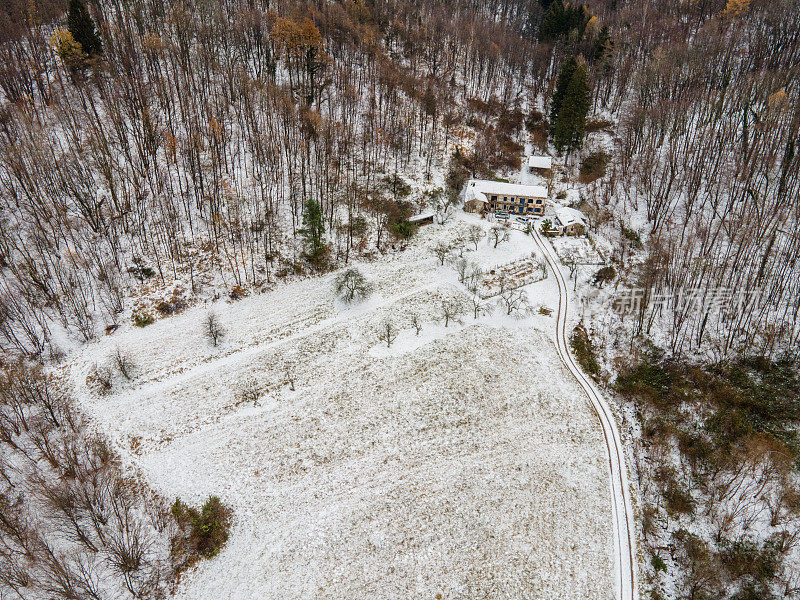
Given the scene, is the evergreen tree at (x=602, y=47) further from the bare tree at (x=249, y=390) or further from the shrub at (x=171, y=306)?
the bare tree at (x=249, y=390)

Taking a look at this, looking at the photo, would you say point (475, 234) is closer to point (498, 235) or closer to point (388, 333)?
point (498, 235)

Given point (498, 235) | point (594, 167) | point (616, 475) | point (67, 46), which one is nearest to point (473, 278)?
point (498, 235)

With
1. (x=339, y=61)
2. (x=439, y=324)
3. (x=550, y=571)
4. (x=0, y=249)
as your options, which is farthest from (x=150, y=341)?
(x=339, y=61)

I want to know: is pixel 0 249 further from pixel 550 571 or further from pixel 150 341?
pixel 550 571

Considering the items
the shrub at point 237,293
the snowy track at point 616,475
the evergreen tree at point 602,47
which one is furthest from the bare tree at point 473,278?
the evergreen tree at point 602,47

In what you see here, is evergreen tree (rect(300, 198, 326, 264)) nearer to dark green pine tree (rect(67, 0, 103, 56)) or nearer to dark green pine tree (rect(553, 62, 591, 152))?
dark green pine tree (rect(67, 0, 103, 56))

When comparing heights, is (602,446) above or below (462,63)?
below
